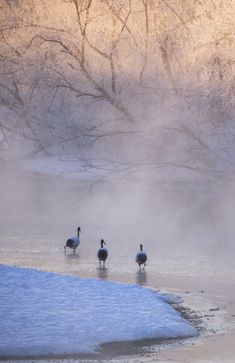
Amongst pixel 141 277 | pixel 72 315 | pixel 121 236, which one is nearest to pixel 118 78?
pixel 121 236

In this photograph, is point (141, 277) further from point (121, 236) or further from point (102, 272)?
point (121, 236)

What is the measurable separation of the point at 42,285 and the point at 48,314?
3.53 ft

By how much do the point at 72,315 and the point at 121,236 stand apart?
7461 millimetres

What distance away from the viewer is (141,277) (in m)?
12.5

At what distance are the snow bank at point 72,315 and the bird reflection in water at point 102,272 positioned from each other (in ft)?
5.48

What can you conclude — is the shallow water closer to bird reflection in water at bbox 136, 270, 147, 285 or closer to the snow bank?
bird reflection in water at bbox 136, 270, 147, 285

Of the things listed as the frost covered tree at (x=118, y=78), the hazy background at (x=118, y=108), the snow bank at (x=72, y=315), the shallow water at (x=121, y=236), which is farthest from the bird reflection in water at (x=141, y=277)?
the frost covered tree at (x=118, y=78)

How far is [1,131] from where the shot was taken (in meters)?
25.2

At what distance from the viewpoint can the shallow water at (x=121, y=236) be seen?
12164 mm

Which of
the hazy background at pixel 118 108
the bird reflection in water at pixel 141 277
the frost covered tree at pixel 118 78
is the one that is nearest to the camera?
the bird reflection in water at pixel 141 277

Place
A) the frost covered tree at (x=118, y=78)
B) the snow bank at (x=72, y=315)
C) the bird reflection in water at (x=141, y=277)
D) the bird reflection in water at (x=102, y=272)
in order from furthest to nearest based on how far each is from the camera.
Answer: the frost covered tree at (x=118, y=78), the bird reflection in water at (x=102, y=272), the bird reflection in water at (x=141, y=277), the snow bank at (x=72, y=315)

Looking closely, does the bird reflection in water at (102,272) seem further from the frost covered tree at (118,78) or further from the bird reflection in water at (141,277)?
the frost covered tree at (118,78)

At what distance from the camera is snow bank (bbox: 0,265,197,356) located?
27.4ft

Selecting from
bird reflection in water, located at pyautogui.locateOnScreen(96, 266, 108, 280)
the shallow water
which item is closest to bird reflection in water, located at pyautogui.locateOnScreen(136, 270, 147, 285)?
the shallow water
